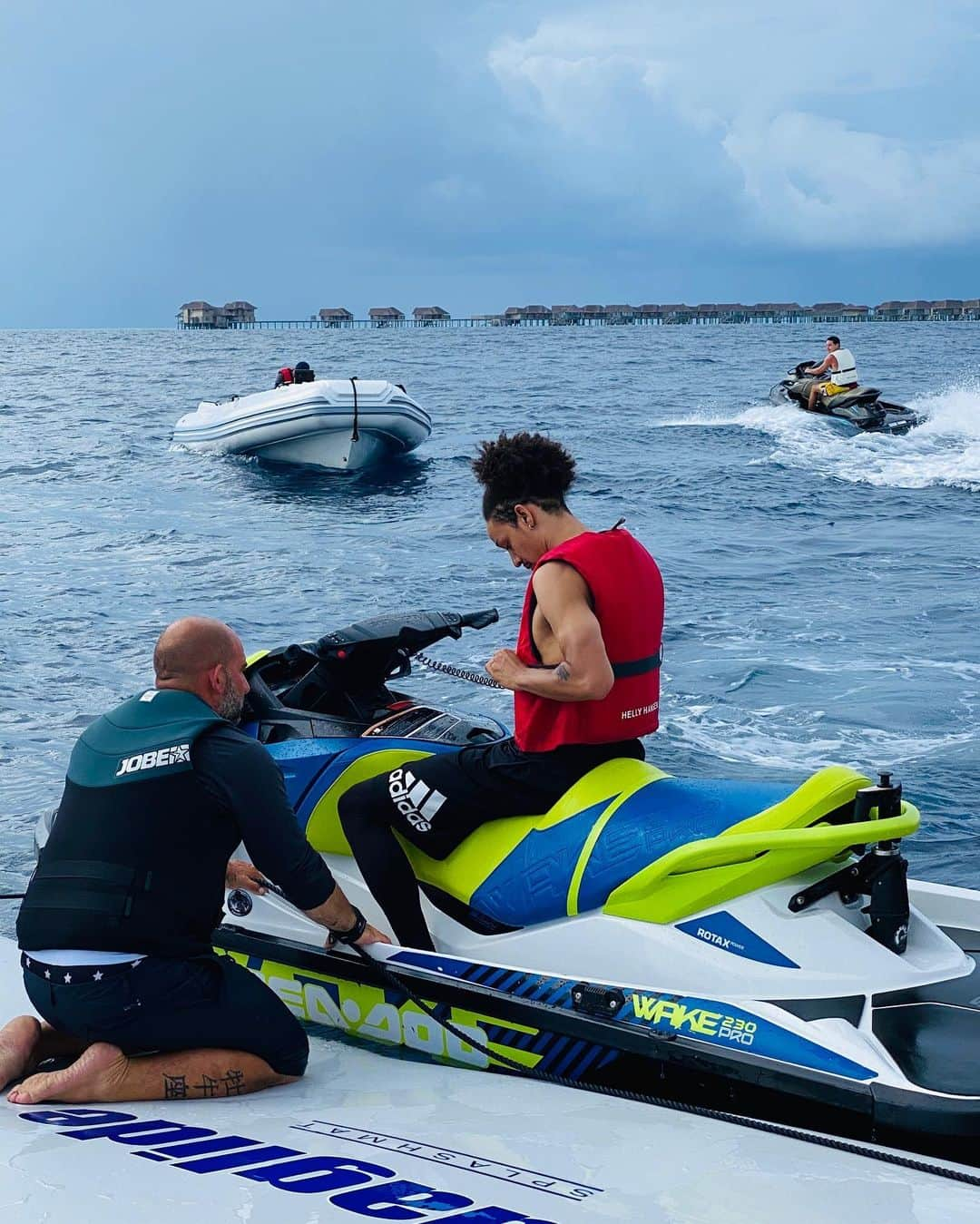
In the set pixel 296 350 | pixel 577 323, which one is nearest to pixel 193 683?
pixel 296 350

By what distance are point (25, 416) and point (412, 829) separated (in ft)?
98.0

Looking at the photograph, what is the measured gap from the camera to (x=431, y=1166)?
9.34ft

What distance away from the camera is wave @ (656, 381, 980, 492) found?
754 inches

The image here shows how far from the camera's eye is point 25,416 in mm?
31359

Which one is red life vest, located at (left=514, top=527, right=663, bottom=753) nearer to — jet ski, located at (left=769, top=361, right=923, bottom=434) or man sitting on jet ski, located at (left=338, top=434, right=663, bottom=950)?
man sitting on jet ski, located at (left=338, top=434, right=663, bottom=950)

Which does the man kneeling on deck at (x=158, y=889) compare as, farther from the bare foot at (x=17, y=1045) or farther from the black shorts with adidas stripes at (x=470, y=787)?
the black shorts with adidas stripes at (x=470, y=787)

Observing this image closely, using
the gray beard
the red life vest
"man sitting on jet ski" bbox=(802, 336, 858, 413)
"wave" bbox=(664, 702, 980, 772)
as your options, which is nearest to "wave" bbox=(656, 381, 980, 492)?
"man sitting on jet ski" bbox=(802, 336, 858, 413)

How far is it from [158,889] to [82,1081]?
1.57 ft

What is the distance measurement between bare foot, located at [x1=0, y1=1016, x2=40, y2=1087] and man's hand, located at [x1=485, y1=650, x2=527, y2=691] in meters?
1.46

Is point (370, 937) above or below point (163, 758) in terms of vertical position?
below

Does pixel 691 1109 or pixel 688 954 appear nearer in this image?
pixel 691 1109

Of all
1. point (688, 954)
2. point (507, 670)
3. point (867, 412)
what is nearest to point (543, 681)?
point (507, 670)

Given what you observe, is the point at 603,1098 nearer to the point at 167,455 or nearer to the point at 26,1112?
the point at 26,1112

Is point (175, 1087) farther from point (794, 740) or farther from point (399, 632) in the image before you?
point (794, 740)
